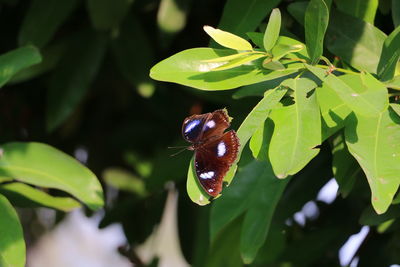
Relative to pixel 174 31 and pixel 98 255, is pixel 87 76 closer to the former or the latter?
pixel 174 31

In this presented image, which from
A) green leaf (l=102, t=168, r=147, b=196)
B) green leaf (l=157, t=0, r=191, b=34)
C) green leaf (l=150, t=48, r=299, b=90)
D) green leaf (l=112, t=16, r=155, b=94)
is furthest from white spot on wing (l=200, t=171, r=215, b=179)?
green leaf (l=102, t=168, r=147, b=196)

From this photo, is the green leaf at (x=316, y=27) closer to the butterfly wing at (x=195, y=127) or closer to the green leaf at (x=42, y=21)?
the butterfly wing at (x=195, y=127)

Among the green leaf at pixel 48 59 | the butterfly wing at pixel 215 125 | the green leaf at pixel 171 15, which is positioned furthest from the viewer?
the green leaf at pixel 48 59

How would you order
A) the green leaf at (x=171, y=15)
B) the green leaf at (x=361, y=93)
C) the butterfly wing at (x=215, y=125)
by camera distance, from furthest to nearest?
the green leaf at (x=171, y=15) < the butterfly wing at (x=215, y=125) < the green leaf at (x=361, y=93)

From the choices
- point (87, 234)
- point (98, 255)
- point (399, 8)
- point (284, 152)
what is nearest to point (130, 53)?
point (399, 8)

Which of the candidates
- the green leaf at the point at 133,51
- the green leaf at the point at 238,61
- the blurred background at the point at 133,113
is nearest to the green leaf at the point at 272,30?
the green leaf at the point at 238,61

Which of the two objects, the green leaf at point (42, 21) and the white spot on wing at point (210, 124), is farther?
the green leaf at point (42, 21)

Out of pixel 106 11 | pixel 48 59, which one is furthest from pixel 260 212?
pixel 48 59
